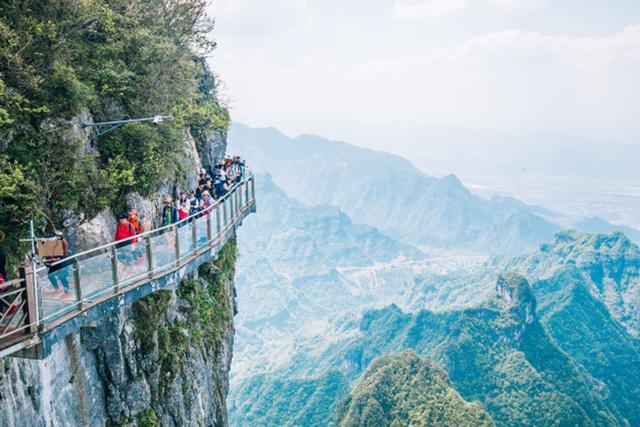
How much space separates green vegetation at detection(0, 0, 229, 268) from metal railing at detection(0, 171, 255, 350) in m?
1.26

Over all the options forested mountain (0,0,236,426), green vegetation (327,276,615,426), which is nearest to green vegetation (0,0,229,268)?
forested mountain (0,0,236,426)

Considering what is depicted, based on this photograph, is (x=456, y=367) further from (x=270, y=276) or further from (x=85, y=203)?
(x=270, y=276)

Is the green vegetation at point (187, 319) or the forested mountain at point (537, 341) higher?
the green vegetation at point (187, 319)

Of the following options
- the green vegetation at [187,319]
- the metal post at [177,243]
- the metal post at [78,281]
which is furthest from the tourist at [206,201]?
the metal post at [78,281]

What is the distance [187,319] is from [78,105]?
20.6ft

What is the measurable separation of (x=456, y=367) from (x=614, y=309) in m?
51.1

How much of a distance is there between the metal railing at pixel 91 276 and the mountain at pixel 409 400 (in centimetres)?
3402

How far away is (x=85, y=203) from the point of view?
1175 cm

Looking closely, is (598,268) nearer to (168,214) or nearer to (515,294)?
(515,294)

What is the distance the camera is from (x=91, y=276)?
32.0 feet

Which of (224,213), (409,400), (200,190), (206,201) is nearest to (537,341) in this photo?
(409,400)

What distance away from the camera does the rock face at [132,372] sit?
361 inches

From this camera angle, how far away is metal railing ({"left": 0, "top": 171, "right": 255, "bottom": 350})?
843 centimetres

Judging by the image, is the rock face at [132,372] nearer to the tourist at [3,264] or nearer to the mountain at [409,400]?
the tourist at [3,264]
